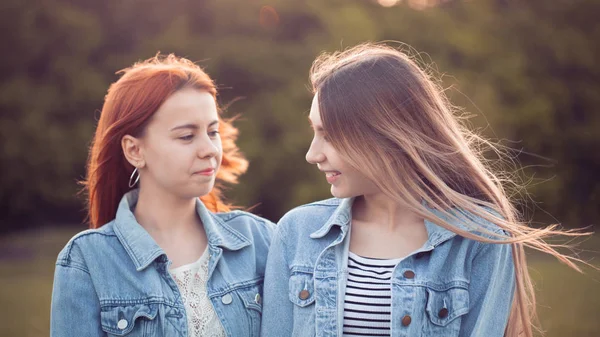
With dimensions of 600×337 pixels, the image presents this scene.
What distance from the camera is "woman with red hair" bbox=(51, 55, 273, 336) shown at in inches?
106

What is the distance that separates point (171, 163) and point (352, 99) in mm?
801

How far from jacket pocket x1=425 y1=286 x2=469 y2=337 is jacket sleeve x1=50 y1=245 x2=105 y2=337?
127 centimetres

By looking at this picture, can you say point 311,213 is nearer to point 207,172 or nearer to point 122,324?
point 207,172

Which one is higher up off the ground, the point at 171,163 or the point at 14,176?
the point at 14,176

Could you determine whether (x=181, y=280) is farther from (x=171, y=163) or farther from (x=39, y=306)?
(x=39, y=306)

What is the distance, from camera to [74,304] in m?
2.63

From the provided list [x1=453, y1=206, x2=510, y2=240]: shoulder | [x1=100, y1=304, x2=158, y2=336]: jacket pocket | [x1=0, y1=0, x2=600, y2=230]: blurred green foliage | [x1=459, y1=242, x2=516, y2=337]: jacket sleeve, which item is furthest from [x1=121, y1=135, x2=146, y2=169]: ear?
[x1=0, y1=0, x2=600, y2=230]: blurred green foliage

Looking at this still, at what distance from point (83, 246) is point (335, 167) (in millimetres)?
1065

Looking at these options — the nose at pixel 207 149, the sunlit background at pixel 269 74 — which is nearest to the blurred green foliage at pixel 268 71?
the sunlit background at pixel 269 74

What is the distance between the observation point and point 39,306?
25.9ft

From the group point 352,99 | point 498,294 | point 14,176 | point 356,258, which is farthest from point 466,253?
point 14,176

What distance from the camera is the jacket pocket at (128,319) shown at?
2668mm

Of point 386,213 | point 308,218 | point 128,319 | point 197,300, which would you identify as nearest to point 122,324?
point 128,319

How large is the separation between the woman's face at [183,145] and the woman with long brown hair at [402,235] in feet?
1.57
